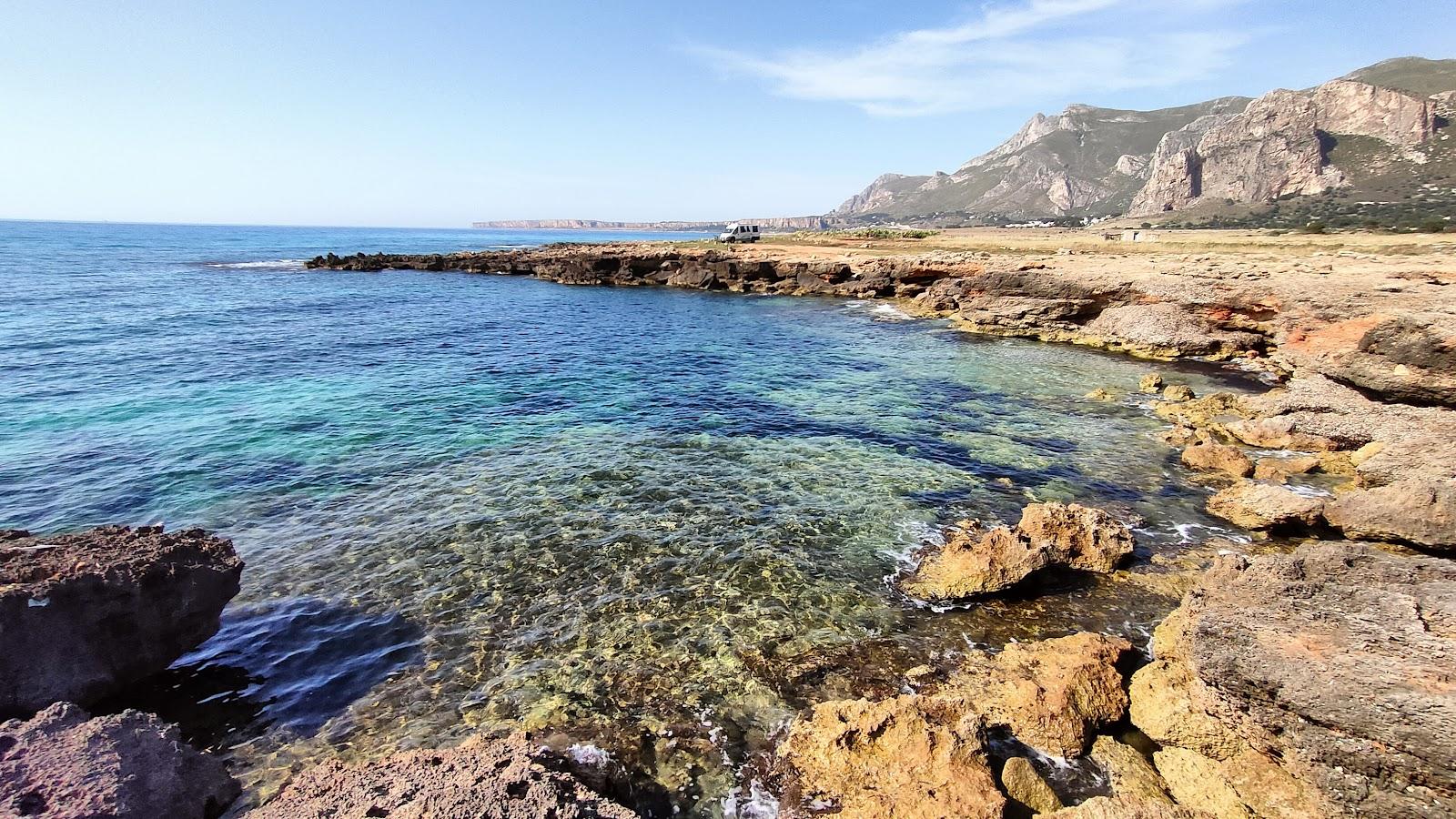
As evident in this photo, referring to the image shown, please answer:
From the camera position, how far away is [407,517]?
40.7 ft

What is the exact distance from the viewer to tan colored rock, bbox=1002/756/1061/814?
5.79 meters

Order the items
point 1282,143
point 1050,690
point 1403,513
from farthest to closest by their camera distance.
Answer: point 1282,143 < point 1403,513 < point 1050,690

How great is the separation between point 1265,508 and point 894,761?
416 inches

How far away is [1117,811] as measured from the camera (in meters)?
5.01

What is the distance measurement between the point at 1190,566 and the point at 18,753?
1532 centimetres

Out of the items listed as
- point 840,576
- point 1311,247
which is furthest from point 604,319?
point 1311,247

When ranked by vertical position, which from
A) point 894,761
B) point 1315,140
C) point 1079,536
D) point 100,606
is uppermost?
point 1315,140

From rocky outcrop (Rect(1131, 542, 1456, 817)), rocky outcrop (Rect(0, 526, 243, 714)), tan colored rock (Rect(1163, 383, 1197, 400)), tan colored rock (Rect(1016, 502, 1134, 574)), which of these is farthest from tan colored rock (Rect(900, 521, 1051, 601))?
tan colored rock (Rect(1163, 383, 1197, 400))

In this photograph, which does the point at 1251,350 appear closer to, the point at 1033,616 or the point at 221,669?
the point at 1033,616

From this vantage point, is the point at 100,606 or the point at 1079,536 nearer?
the point at 100,606

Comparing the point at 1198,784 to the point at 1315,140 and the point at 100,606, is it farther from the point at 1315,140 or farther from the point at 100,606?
the point at 1315,140

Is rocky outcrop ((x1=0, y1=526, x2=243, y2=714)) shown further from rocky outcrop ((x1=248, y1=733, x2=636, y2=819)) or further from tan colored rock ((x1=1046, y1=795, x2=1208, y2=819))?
tan colored rock ((x1=1046, y1=795, x2=1208, y2=819))

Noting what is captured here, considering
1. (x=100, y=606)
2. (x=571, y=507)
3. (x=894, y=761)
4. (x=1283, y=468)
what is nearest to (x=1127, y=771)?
(x=894, y=761)

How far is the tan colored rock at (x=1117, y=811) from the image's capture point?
16.4 feet
